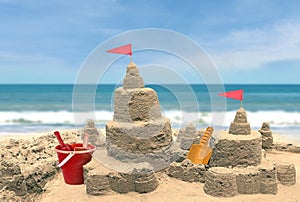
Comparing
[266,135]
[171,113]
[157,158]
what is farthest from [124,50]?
[171,113]

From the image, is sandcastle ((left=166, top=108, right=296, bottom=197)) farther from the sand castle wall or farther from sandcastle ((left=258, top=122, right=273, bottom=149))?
sandcastle ((left=258, top=122, right=273, bottom=149))

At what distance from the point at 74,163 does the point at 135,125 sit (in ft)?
5.54

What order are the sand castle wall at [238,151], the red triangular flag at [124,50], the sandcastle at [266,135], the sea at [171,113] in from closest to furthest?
1. the sand castle wall at [238,151]
2. the red triangular flag at [124,50]
3. the sandcastle at [266,135]
4. the sea at [171,113]

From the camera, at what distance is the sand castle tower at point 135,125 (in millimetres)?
6266

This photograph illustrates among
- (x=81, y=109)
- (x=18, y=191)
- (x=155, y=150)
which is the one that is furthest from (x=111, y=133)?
(x=81, y=109)

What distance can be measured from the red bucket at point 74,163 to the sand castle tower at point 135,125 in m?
0.59

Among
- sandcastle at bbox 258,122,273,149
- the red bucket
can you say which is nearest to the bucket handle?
the red bucket

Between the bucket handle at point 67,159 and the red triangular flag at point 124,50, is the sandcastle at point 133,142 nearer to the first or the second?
the red triangular flag at point 124,50

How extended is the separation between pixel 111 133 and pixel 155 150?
3.38 ft

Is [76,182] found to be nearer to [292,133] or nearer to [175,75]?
[175,75]

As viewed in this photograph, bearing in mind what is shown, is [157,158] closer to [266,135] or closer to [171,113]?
[266,135]

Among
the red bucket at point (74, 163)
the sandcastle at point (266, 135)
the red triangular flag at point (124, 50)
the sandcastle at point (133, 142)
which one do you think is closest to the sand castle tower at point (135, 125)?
the sandcastle at point (133, 142)

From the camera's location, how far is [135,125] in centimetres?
625

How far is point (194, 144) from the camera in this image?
22.8 ft
